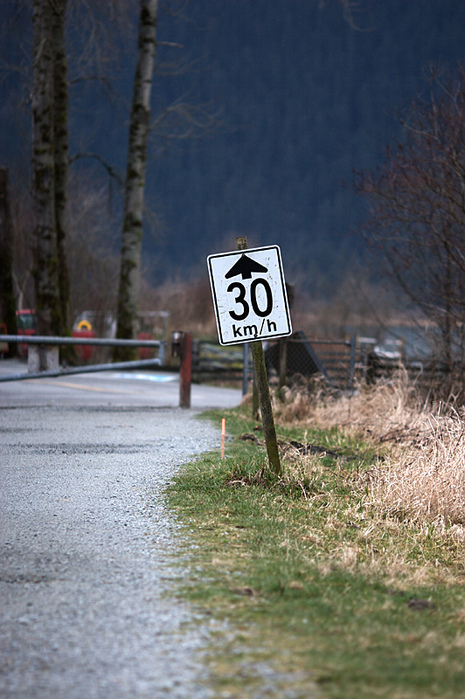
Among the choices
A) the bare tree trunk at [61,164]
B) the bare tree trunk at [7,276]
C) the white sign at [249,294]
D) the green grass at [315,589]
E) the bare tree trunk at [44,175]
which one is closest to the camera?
the green grass at [315,589]

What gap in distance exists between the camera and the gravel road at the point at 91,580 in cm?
304

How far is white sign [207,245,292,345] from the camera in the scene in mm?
6637

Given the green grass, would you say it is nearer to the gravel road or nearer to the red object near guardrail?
the gravel road

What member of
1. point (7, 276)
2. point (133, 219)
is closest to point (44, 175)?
point (133, 219)

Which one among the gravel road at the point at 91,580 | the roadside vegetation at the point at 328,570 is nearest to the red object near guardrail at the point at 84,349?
the gravel road at the point at 91,580

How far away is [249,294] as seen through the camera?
6.68 meters

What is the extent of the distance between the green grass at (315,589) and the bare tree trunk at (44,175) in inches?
556

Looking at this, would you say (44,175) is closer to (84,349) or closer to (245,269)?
(84,349)

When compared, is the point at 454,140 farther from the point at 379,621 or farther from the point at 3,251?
the point at 3,251

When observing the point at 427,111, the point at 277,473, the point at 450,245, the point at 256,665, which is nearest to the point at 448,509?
the point at 277,473

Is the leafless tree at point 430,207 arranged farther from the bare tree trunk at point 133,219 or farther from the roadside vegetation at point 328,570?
the bare tree trunk at point 133,219

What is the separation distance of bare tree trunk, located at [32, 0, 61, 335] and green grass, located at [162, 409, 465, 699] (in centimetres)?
1413

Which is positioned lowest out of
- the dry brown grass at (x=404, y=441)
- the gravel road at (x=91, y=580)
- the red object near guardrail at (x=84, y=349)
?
the gravel road at (x=91, y=580)

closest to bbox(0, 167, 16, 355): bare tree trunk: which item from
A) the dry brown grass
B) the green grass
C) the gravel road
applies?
the dry brown grass
